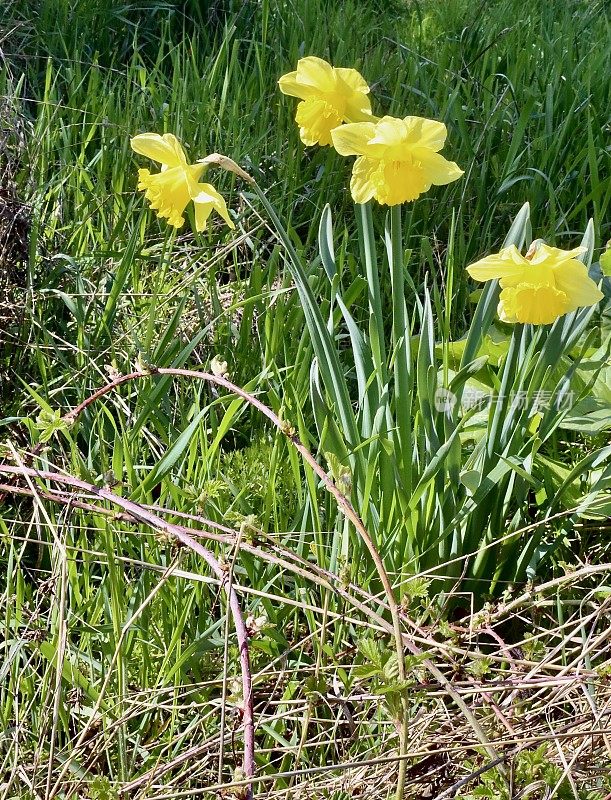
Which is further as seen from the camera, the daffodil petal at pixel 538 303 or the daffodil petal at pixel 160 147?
the daffodil petal at pixel 160 147

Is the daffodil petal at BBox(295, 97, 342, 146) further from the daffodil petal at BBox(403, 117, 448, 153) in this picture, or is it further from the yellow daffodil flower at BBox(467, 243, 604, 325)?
the yellow daffodil flower at BBox(467, 243, 604, 325)

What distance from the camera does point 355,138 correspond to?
119 centimetres

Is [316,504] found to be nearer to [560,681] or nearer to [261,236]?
[560,681]

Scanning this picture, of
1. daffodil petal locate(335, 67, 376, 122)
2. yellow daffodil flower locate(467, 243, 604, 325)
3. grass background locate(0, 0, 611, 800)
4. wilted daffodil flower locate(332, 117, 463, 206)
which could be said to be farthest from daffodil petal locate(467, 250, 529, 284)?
grass background locate(0, 0, 611, 800)

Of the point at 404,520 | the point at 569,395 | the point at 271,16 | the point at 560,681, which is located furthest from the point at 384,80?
the point at 560,681

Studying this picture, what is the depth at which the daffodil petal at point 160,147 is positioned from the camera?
1.28 metres

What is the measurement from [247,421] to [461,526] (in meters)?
0.60

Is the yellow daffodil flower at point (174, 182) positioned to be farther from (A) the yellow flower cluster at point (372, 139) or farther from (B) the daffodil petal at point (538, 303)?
(B) the daffodil petal at point (538, 303)

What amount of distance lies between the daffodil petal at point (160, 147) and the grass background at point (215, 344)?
0.42 m

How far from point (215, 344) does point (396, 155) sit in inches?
34.8

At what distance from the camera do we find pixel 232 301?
6.96 ft

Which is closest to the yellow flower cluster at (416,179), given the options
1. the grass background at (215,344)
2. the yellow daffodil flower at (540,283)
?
the yellow daffodil flower at (540,283)

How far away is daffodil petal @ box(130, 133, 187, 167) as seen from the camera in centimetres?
128

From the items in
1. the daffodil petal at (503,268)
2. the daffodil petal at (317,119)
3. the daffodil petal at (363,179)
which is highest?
the daffodil petal at (317,119)
